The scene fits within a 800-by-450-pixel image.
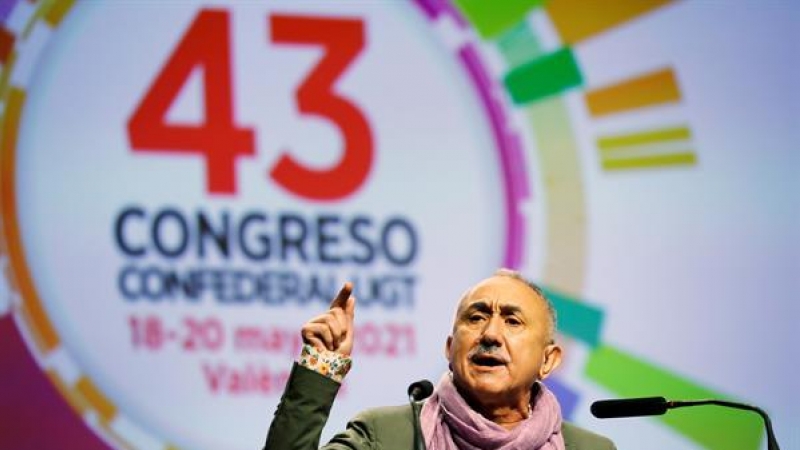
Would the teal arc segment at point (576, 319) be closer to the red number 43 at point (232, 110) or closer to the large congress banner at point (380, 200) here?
the large congress banner at point (380, 200)

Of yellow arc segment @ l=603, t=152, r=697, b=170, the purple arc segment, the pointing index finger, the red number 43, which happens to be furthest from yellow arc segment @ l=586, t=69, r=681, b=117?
the pointing index finger

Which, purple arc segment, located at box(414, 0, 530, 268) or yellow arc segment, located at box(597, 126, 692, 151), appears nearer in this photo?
purple arc segment, located at box(414, 0, 530, 268)

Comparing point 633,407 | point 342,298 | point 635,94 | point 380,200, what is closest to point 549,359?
point 633,407

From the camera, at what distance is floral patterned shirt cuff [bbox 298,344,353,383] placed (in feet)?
8.08

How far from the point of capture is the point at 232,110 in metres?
3.80

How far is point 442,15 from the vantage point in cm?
400

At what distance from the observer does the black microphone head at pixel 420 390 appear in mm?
2637

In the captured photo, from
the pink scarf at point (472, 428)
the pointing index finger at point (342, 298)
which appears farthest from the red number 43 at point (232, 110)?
the pointing index finger at point (342, 298)

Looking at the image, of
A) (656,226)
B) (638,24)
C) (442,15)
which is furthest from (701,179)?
(442,15)

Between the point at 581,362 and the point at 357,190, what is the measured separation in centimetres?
77

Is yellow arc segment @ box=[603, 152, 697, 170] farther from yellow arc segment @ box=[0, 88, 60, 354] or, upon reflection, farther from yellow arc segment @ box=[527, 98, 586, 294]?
yellow arc segment @ box=[0, 88, 60, 354]

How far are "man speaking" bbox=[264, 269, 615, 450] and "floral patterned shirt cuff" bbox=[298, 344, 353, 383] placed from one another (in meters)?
0.20

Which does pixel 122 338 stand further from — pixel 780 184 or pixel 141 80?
pixel 780 184

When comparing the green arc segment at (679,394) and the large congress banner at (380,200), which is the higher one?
the large congress banner at (380,200)
